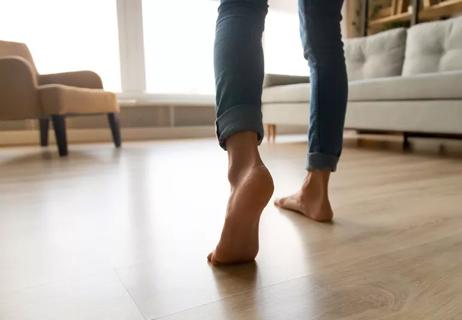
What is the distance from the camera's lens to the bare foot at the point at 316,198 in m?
0.71

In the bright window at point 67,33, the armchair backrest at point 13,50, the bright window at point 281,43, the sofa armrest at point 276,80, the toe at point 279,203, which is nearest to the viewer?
the toe at point 279,203

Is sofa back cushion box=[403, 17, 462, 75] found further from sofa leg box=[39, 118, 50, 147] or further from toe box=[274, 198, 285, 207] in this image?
sofa leg box=[39, 118, 50, 147]

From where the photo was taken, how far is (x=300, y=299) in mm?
414

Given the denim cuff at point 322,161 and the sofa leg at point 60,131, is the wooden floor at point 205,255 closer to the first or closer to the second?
the denim cuff at point 322,161

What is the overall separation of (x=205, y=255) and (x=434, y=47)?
2533 mm

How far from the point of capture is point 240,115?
1.65 feet

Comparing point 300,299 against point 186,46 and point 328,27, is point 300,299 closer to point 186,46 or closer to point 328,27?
point 328,27

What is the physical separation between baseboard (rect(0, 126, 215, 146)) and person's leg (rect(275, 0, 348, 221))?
8.42 feet

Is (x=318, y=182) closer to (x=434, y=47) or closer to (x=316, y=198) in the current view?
(x=316, y=198)

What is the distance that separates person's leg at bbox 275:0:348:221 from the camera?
0.65 metres

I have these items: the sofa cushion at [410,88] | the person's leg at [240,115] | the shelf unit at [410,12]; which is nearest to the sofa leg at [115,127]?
the sofa cushion at [410,88]

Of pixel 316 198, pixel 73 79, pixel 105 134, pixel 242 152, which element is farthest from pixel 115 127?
pixel 242 152

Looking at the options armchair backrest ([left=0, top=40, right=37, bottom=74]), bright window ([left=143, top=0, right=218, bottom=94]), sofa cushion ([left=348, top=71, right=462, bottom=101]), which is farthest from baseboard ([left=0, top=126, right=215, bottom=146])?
sofa cushion ([left=348, top=71, right=462, bottom=101])

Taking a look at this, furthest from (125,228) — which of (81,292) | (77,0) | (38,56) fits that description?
(77,0)
